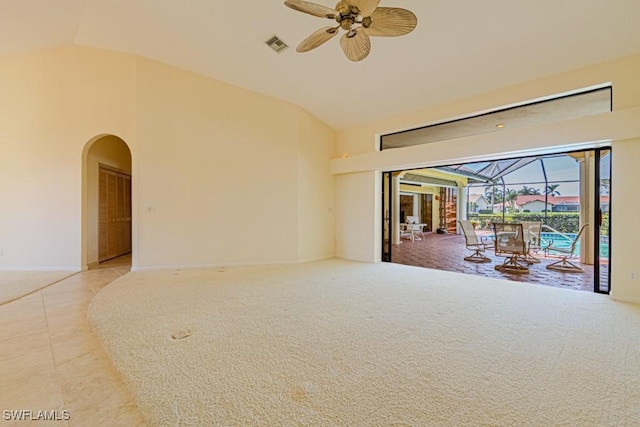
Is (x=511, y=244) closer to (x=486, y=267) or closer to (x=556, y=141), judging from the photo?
(x=486, y=267)

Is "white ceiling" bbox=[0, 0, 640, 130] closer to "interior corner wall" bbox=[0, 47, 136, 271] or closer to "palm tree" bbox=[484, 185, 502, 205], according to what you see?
"interior corner wall" bbox=[0, 47, 136, 271]

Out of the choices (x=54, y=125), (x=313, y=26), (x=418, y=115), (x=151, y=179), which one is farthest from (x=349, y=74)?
(x=54, y=125)

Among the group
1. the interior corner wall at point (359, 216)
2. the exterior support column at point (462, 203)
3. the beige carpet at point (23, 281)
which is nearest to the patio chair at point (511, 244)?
the interior corner wall at point (359, 216)

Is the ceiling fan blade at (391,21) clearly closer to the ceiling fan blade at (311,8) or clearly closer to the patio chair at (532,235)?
the ceiling fan blade at (311,8)

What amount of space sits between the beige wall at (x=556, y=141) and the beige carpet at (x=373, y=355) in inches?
39.1

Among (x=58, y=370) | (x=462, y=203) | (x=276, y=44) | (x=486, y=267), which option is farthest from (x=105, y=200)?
(x=462, y=203)

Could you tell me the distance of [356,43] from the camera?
3.12m

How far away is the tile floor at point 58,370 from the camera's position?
1.66 meters

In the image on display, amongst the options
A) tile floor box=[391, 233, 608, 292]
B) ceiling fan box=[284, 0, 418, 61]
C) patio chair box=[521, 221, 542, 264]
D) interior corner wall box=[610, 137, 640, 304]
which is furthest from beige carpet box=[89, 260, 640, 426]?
ceiling fan box=[284, 0, 418, 61]

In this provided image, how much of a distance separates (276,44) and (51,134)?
184 inches

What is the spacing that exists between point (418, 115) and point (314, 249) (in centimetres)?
366

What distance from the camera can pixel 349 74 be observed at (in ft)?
16.7

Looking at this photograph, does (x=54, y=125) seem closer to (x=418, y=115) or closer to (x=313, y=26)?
(x=313, y=26)

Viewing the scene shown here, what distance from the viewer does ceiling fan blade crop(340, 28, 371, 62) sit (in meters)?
2.98
